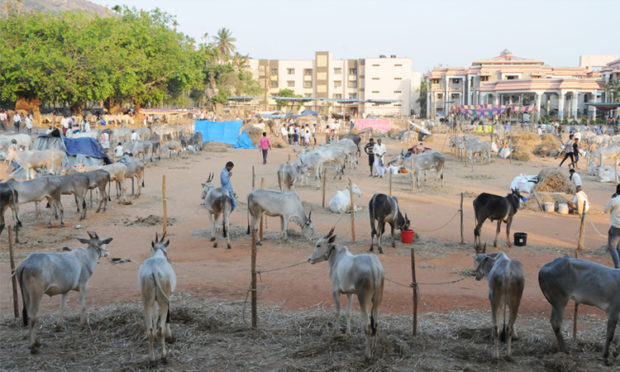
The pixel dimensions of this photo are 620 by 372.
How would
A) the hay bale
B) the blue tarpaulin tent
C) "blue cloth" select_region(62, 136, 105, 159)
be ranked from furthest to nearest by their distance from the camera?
the blue tarpaulin tent, "blue cloth" select_region(62, 136, 105, 159), the hay bale

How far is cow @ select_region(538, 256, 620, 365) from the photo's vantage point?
6824 mm

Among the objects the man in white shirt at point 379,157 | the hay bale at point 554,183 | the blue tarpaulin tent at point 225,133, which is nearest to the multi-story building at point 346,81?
the blue tarpaulin tent at point 225,133

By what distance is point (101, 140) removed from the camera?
3153 cm

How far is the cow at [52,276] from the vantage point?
23.2 ft

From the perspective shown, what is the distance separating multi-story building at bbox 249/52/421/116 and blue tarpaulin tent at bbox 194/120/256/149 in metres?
51.6

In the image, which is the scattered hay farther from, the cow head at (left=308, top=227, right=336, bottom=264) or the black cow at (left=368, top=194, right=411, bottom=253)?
the cow head at (left=308, top=227, right=336, bottom=264)

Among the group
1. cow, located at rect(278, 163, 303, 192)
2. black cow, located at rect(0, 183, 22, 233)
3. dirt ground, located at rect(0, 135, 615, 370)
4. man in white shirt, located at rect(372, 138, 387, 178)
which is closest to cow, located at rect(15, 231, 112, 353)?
dirt ground, located at rect(0, 135, 615, 370)

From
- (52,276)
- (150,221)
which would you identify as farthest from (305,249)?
(52,276)

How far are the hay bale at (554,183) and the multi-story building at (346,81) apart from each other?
7284 cm

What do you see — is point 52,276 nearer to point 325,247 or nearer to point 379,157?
point 325,247

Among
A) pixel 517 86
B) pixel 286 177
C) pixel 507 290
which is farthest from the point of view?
pixel 517 86

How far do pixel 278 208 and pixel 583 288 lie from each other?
7.68 meters

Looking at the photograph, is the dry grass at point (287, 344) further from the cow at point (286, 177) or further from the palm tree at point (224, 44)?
the palm tree at point (224, 44)

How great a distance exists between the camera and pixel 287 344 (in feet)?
24.2
